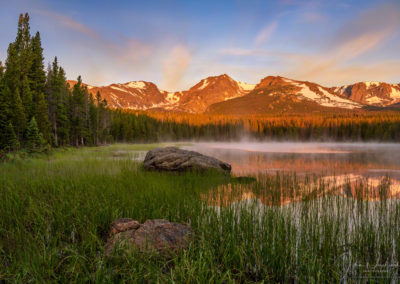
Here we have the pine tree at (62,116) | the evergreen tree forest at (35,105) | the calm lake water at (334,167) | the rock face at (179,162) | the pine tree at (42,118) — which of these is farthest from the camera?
the pine tree at (62,116)

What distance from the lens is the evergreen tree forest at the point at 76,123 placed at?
28875 millimetres

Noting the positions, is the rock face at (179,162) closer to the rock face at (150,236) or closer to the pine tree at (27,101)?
the rock face at (150,236)

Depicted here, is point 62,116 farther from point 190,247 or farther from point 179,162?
point 190,247

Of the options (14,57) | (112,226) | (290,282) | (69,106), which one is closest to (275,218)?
(290,282)

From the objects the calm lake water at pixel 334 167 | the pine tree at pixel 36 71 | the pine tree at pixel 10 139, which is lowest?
the calm lake water at pixel 334 167

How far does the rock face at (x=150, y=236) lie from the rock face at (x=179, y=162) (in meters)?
9.23

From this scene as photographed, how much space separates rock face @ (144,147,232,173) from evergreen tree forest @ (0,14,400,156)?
1248 cm

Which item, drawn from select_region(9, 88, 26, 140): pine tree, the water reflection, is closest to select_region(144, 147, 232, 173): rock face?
the water reflection

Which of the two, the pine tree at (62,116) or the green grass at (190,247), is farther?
the pine tree at (62,116)

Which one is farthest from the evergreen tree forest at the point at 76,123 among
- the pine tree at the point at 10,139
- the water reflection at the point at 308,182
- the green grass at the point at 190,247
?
the water reflection at the point at 308,182

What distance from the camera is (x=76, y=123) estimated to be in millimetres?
49094

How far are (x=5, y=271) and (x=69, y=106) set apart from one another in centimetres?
5255

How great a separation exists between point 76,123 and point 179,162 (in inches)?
1708

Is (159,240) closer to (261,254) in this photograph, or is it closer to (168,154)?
(261,254)
